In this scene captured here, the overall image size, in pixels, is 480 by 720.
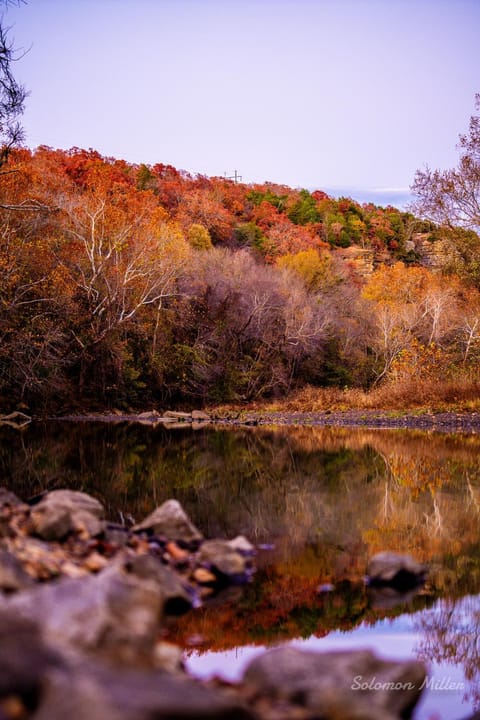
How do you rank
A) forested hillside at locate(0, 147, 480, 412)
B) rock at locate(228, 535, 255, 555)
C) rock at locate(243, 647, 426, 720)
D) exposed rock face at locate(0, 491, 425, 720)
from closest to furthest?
exposed rock face at locate(0, 491, 425, 720) → rock at locate(243, 647, 426, 720) → rock at locate(228, 535, 255, 555) → forested hillside at locate(0, 147, 480, 412)

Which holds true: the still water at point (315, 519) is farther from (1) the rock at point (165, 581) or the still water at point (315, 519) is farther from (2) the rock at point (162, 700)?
(2) the rock at point (162, 700)

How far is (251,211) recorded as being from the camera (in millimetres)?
74312

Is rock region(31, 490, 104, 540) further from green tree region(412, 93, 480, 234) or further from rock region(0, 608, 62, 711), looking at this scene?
green tree region(412, 93, 480, 234)

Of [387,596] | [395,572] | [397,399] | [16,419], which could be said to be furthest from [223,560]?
[397,399]

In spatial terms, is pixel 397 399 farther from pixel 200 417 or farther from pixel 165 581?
pixel 165 581

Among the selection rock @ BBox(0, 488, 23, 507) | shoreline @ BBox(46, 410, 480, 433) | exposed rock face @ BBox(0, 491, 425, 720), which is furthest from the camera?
shoreline @ BBox(46, 410, 480, 433)

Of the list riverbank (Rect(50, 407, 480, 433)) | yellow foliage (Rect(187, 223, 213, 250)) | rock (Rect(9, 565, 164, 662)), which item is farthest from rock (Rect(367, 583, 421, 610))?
yellow foliage (Rect(187, 223, 213, 250))

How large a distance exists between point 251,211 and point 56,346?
47.1 m

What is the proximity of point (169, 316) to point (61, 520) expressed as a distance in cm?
2956

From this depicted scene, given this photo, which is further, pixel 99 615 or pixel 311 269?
pixel 311 269

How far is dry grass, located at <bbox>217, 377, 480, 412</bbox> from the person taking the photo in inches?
1131

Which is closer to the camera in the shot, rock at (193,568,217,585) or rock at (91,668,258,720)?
rock at (91,668,258,720)

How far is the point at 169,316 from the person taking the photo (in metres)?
36.5

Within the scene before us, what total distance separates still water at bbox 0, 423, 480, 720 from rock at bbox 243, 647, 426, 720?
13.5 inches
